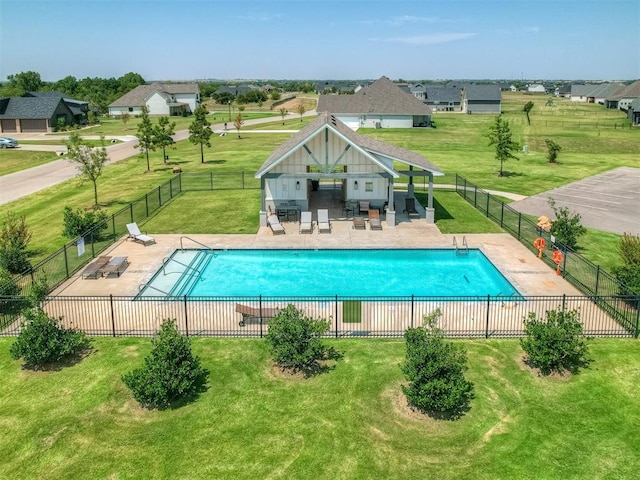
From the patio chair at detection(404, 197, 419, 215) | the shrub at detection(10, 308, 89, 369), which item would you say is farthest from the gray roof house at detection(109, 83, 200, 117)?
the shrub at detection(10, 308, 89, 369)

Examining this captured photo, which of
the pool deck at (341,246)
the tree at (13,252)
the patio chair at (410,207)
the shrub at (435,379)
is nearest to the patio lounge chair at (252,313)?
the pool deck at (341,246)

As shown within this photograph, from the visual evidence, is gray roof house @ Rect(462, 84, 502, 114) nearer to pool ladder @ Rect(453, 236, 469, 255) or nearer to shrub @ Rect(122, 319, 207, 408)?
pool ladder @ Rect(453, 236, 469, 255)

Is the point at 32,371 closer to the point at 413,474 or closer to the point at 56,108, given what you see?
the point at 413,474

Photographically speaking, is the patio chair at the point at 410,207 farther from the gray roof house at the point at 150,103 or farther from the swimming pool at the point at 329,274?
the gray roof house at the point at 150,103

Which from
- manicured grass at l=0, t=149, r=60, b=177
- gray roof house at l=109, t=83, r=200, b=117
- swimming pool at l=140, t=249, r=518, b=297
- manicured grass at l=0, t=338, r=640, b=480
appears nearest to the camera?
manicured grass at l=0, t=338, r=640, b=480

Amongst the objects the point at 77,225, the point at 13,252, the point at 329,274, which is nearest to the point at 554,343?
the point at 329,274

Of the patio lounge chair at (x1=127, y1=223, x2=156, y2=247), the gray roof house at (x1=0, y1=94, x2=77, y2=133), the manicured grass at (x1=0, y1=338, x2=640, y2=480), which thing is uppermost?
the gray roof house at (x1=0, y1=94, x2=77, y2=133)
